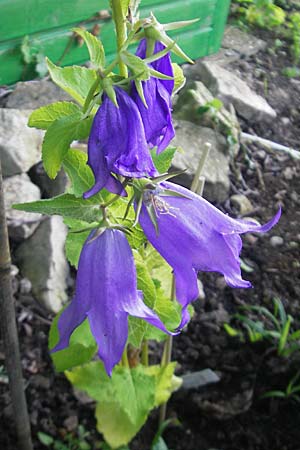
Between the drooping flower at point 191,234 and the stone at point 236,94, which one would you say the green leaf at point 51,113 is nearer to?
the drooping flower at point 191,234

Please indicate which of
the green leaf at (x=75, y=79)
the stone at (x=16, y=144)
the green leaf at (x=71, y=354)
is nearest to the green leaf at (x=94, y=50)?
the green leaf at (x=75, y=79)

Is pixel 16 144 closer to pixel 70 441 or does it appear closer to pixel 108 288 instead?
pixel 70 441

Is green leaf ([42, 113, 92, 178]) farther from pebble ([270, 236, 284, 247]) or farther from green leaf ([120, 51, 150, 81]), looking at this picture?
pebble ([270, 236, 284, 247])

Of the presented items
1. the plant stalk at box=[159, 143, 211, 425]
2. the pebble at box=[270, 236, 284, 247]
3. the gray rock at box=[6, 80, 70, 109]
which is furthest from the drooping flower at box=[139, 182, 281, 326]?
the gray rock at box=[6, 80, 70, 109]

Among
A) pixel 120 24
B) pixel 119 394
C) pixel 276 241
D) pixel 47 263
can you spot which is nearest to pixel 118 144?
pixel 120 24

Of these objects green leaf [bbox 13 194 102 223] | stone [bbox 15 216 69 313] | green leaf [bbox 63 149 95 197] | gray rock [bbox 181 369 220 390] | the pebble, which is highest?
green leaf [bbox 63 149 95 197]

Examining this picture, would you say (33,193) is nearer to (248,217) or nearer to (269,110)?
(248,217)
